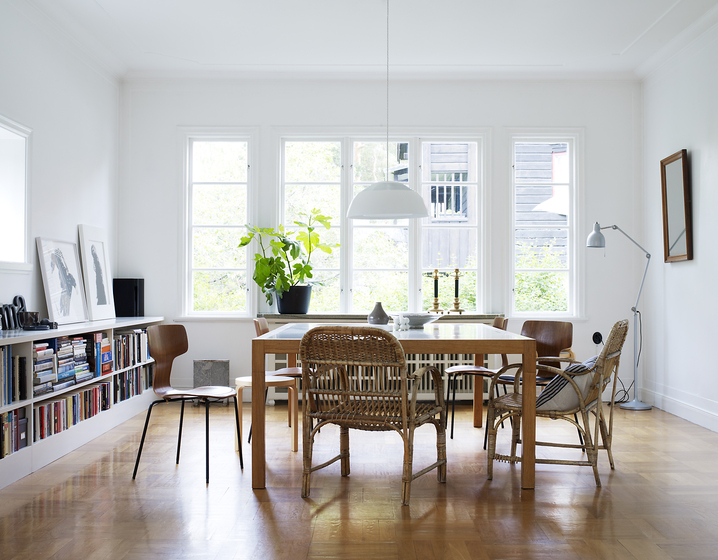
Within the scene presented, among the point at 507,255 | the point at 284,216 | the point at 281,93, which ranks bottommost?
the point at 507,255

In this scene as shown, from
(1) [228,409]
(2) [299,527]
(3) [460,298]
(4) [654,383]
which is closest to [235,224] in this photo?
(1) [228,409]

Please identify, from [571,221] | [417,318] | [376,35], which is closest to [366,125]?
[376,35]

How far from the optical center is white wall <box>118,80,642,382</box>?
6.05 m

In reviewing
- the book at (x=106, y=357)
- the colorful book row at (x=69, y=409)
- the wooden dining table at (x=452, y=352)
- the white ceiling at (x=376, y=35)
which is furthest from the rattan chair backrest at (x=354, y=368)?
the white ceiling at (x=376, y=35)

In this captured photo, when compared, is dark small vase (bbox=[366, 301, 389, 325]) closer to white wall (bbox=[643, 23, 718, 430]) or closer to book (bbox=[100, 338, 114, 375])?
book (bbox=[100, 338, 114, 375])

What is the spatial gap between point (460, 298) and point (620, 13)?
295cm

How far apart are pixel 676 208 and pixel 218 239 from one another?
441cm

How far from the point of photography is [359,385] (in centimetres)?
295

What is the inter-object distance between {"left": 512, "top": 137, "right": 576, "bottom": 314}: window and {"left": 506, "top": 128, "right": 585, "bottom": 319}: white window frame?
0.01 meters

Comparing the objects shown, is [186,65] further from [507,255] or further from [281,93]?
[507,255]

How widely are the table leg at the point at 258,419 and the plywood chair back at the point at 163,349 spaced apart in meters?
0.69

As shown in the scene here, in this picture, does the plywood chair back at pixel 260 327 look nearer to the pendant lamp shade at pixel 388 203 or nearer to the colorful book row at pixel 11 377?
the pendant lamp shade at pixel 388 203

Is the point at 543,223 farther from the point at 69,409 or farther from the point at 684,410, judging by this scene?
the point at 69,409

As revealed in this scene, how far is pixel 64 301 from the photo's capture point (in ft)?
15.3
